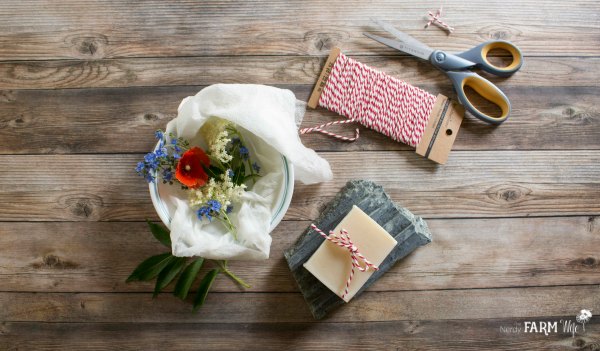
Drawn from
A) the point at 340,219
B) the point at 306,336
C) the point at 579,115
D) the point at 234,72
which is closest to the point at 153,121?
the point at 234,72

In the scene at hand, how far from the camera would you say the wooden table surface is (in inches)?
36.6

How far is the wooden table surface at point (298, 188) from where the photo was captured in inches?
36.6

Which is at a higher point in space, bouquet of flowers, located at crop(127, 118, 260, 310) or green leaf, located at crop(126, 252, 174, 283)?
bouquet of flowers, located at crop(127, 118, 260, 310)

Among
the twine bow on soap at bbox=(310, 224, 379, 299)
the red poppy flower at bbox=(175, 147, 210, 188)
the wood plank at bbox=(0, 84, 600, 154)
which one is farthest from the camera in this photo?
the wood plank at bbox=(0, 84, 600, 154)

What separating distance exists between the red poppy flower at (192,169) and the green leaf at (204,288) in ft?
0.77

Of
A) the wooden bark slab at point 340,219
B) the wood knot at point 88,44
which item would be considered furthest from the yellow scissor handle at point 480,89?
the wood knot at point 88,44

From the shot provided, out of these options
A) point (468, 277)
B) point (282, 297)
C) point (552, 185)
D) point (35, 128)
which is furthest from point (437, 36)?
point (35, 128)

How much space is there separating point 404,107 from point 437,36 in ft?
0.54

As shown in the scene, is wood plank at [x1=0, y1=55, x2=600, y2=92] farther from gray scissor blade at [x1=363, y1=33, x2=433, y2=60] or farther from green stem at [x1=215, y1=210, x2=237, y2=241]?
green stem at [x1=215, y1=210, x2=237, y2=241]

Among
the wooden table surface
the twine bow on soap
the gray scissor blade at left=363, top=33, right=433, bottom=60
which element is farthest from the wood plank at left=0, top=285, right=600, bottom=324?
the gray scissor blade at left=363, top=33, right=433, bottom=60

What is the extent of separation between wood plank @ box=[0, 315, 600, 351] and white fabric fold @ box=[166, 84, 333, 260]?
0.25 meters

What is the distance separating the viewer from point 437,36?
952 millimetres

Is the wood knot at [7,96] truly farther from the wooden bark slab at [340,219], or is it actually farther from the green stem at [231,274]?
the wooden bark slab at [340,219]

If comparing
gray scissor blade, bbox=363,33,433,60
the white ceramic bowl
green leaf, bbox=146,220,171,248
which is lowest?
green leaf, bbox=146,220,171,248
